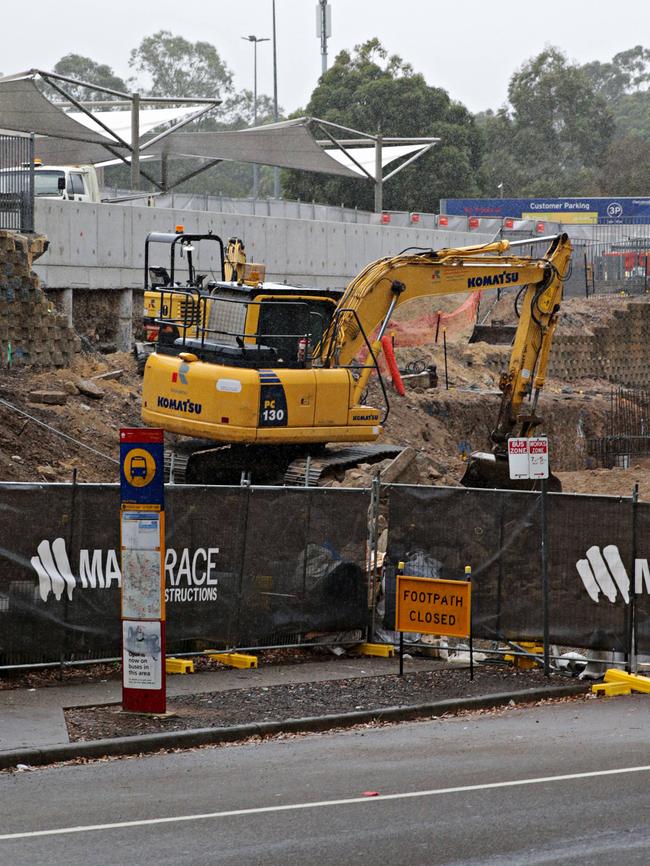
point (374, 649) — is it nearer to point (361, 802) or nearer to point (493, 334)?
point (361, 802)

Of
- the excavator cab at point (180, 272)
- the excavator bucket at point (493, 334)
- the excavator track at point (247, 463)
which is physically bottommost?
the excavator track at point (247, 463)

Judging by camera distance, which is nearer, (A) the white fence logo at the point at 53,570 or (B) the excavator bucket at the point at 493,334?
(A) the white fence logo at the point at 53,570

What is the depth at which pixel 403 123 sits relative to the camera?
86188mm

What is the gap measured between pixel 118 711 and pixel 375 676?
3157 millimetres

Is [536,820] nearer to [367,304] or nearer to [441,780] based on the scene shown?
[441,780]

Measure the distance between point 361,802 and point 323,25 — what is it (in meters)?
94.6

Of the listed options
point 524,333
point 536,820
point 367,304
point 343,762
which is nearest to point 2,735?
point 343,762

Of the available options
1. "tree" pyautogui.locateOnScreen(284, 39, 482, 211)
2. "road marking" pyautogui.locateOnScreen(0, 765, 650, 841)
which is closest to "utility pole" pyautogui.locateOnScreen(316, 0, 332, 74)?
"tree" pyautogui.locateOnScreen(284, 39, 482, 211)

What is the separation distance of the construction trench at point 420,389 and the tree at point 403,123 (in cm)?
3315

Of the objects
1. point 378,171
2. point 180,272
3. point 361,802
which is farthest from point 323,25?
point 361,802

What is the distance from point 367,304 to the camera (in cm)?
2273

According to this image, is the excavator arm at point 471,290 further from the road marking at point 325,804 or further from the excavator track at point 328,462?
the road marking at point 325,804

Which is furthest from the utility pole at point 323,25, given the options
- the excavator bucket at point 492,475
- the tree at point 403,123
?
the excavator bucket at point 492,475

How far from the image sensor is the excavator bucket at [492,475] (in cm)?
2384
